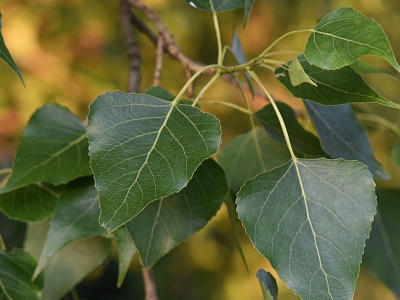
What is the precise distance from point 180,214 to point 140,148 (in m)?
0.09

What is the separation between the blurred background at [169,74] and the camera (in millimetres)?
983

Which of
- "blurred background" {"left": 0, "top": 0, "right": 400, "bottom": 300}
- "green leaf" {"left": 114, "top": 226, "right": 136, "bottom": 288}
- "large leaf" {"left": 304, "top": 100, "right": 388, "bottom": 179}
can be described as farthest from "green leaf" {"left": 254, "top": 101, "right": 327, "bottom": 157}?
"blurred background" {"left": 0, "top": 0, "right": 400, "bottom": 300}

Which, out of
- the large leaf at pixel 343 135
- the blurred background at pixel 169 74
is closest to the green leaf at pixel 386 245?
the large leaf at pixel 343 135

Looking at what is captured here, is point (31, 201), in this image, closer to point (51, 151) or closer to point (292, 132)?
point (51, 151)

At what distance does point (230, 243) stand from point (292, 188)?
89cm

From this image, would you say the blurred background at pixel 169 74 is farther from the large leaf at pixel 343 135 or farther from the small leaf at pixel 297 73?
the small leaf at pixel 297 73

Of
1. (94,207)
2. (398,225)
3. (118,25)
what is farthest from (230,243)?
(94,207)

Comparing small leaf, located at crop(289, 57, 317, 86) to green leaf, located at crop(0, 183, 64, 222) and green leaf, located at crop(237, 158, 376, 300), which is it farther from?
green leaf, located at crop(0, 183, 64, 222)

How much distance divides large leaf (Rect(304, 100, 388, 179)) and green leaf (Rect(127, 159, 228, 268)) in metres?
0.10

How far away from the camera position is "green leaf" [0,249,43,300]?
0.37m

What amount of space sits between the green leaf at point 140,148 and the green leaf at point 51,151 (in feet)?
0.31

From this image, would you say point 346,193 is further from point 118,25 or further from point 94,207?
point 118,25

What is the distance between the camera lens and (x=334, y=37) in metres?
0.30

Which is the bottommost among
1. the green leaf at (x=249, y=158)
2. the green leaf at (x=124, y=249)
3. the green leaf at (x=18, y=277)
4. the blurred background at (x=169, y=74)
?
the blurred background at (x=169, y=74)
